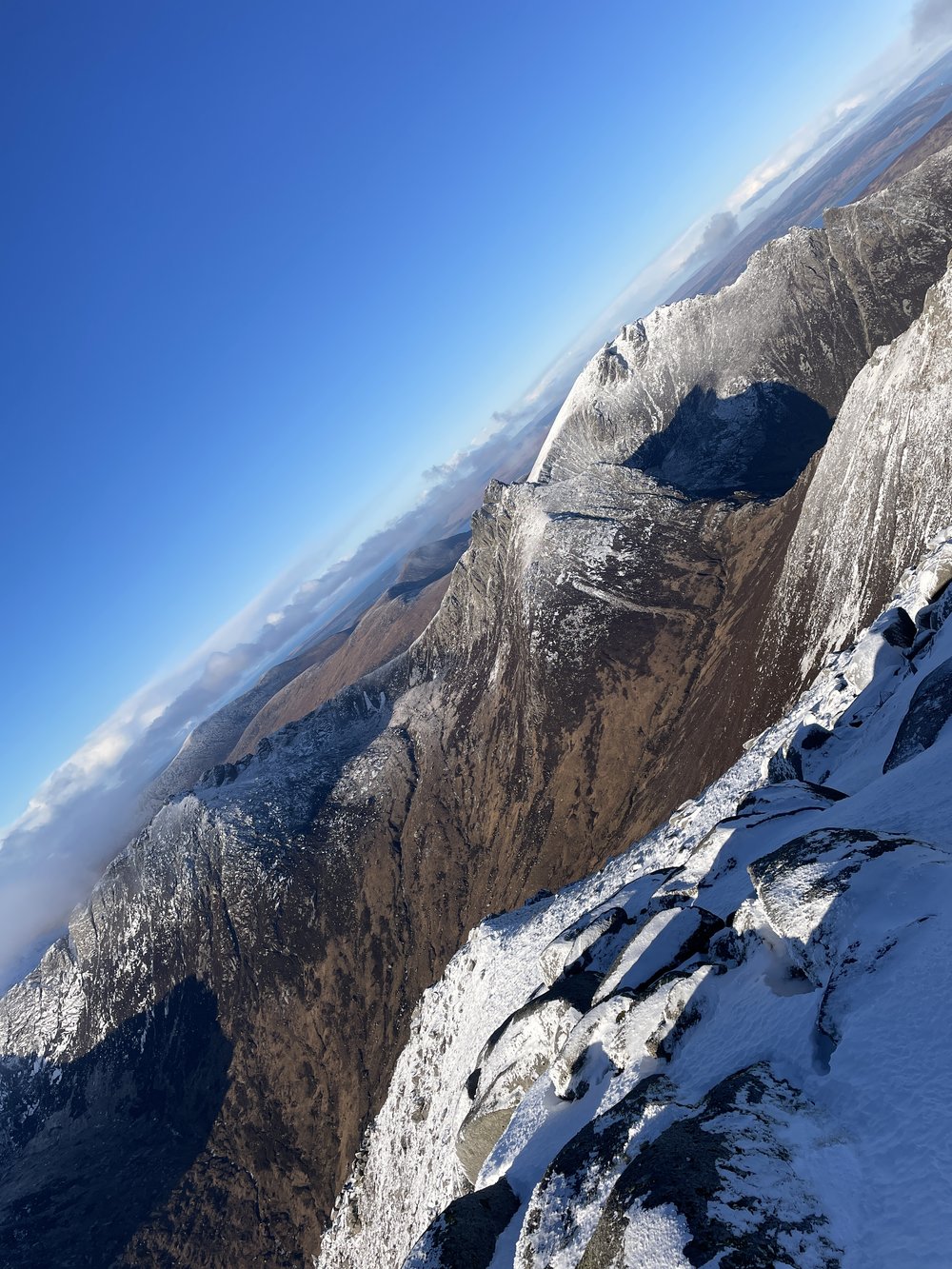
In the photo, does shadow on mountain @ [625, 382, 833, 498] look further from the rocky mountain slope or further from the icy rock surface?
the rocky mountain slope

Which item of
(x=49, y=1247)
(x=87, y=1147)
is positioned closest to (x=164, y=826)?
(x=87, y=1147)

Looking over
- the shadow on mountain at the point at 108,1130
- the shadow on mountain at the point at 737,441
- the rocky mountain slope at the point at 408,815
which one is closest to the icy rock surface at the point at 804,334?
the shadow on mountain at the point at 737,441

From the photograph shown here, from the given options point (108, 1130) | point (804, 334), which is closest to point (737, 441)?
point (804, 334)

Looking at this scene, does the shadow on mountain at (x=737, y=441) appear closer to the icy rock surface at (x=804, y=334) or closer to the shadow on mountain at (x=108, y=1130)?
the icy rock surface at (x=804, y=334)

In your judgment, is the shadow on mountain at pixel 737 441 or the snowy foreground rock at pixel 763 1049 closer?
the snowy foreground rock at pixel 763 1049

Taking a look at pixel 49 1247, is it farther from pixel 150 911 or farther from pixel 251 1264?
pixel 150 911

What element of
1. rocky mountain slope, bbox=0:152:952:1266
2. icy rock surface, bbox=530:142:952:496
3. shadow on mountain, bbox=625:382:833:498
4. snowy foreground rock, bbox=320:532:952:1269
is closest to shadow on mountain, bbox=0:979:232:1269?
rocky mountain slope, bbox=0:152:952:1266
